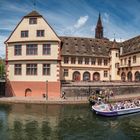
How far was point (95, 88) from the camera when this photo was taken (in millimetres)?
52438

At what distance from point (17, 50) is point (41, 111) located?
17.2 meters

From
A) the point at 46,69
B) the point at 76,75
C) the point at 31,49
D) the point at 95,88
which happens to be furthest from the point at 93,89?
the point at 76,75

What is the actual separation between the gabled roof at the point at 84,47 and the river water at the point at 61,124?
34472 mm

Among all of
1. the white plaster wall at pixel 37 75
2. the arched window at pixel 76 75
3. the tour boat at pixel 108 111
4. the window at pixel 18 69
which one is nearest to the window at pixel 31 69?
the white plaster wall at pixel 37 75

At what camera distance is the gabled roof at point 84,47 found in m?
74.9

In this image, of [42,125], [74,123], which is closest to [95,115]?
[74,123]

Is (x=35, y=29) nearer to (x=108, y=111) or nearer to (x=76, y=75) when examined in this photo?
(x=108, y=111)

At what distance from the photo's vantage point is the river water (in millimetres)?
25766

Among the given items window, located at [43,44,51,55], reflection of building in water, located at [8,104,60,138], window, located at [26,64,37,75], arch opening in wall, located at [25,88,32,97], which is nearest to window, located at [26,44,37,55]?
window, located at [43,44,51,55]

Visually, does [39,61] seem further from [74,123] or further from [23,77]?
→ [74,123]

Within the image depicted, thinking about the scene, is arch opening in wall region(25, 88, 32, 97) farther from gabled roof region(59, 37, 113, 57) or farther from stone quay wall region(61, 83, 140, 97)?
gabled roof region(59, 37, 113, 57)

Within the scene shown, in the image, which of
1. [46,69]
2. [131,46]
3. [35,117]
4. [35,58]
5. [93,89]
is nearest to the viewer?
[35,117]

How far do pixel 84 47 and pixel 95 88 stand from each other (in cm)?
2699

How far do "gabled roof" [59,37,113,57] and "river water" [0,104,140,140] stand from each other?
113 feet
